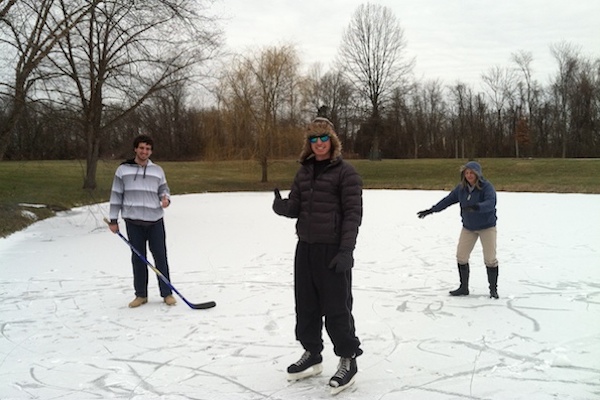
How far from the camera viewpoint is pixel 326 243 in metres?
3.32

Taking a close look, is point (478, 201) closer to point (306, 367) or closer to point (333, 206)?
point (333, 206)

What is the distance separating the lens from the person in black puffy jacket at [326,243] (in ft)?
10.8

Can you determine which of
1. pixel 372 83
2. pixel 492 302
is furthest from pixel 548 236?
pixel 372 83

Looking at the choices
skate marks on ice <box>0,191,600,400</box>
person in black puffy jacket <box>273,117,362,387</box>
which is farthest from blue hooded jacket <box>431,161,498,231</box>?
person in black puffy jacket <box>273,117,362,387</box>

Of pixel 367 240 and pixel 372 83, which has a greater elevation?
pixel 372 83

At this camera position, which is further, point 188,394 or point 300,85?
point 300,85

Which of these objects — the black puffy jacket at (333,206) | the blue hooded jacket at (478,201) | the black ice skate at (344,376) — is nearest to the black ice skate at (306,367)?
the black ice skate at (344,376)

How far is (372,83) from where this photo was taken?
1773 inches

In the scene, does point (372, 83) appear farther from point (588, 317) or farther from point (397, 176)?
point (588, 317)

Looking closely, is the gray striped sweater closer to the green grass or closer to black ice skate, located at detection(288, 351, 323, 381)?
black ice skate, located at detection(288, 351, 323, 381)

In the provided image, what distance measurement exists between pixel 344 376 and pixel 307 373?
1.10ft

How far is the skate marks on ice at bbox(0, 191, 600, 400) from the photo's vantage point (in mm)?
3377

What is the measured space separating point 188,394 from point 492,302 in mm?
3465

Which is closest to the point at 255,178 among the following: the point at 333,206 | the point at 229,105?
the point at 229,105
